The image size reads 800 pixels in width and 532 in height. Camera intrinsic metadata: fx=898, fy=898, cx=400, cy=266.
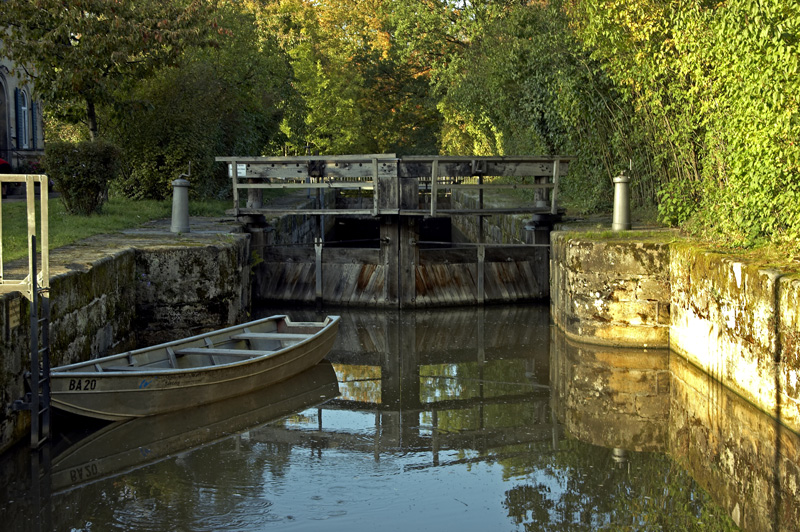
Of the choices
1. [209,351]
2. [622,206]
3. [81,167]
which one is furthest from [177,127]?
[209,351]

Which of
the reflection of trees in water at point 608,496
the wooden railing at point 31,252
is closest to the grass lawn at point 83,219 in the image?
the wooden railing at point 31,252

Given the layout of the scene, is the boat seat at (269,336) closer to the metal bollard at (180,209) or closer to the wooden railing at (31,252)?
the wooden railing at (31,252)

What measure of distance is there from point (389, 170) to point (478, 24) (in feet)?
54.4

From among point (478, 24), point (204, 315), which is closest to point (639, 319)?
point (204, 315)

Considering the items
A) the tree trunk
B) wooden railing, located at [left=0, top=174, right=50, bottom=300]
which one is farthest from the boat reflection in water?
the tree trunk

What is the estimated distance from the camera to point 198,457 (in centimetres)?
733

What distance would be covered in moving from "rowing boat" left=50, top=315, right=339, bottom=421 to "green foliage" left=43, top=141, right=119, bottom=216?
5402 millimetres

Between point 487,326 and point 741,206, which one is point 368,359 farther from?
point 741,206

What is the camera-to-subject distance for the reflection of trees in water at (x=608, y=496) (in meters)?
6.02

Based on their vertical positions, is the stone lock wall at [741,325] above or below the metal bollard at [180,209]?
below

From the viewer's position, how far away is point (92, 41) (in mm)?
15609

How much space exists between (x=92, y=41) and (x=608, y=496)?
1269 cm

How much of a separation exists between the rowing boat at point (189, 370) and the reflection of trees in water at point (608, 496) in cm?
320

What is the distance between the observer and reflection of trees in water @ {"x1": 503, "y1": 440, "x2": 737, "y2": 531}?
602 centimetres
